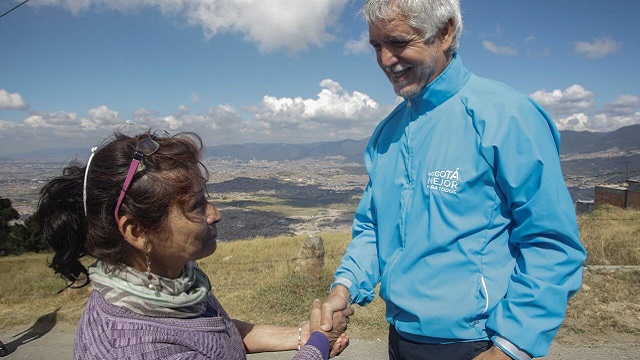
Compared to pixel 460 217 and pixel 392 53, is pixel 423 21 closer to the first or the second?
pixel 392 53

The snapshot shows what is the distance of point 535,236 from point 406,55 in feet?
2.90

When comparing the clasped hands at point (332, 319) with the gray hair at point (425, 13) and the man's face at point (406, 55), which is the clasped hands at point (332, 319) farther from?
the gray hair at point (425, 13)

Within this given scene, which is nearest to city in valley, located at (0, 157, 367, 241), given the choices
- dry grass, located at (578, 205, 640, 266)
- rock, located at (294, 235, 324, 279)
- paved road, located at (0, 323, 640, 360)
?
paved road, located at (0, 323, 640, 360)

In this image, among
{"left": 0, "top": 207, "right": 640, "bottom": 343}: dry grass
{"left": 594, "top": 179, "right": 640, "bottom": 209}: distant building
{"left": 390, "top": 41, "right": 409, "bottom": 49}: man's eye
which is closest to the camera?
{"left": 390, "top": 41, "right": 409, "bottom": 49}: man's eye

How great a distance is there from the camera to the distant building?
23.0 metres

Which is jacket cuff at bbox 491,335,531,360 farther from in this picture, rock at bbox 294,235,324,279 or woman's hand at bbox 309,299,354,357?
rock at bbox 294,235,324,279

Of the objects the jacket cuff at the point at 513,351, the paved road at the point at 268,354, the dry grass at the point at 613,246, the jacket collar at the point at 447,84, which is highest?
the jacket collar at the point at 447,84

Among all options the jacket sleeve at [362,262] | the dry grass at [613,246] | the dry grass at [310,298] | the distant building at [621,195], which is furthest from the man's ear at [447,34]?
the distant building at [621,195]

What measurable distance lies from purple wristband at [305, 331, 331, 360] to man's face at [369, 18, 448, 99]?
113 centimetres

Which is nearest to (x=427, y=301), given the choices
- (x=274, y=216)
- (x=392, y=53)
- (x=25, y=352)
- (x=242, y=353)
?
(x=242, y=353)

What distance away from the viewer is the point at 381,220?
1.79m

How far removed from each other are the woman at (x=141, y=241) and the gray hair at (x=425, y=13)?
40.9 inches

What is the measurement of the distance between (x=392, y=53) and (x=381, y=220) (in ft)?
2.51

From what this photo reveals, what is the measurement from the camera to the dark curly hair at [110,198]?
1.41m
